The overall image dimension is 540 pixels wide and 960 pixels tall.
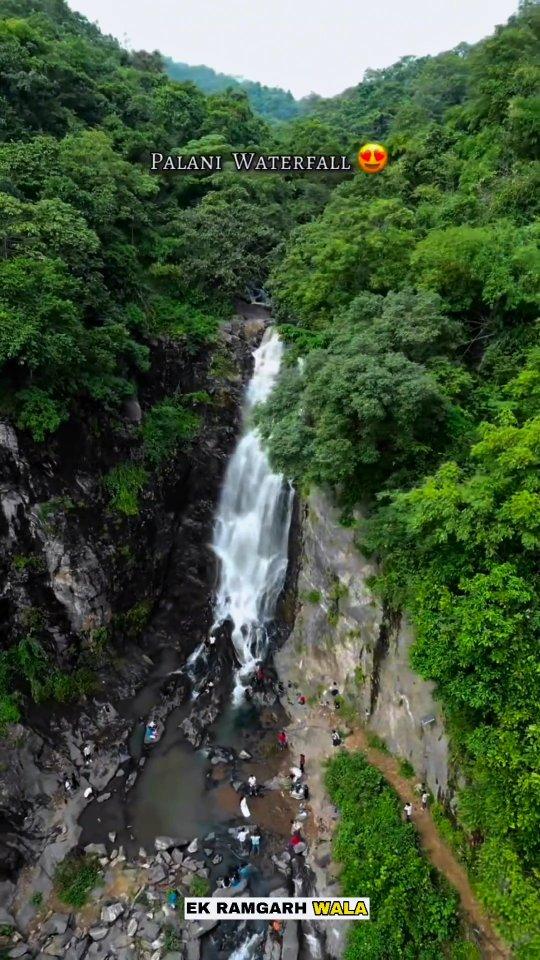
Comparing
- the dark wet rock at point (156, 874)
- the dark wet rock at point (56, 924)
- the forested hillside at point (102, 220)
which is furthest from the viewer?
the forested hillside at point (102, 220)

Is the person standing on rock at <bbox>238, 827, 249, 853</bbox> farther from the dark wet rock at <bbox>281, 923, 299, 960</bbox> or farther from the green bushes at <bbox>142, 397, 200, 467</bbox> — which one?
the green bushes at <bbox>142, 397, 200, 467</bbox>

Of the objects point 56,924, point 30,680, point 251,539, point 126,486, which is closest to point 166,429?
point 126,486

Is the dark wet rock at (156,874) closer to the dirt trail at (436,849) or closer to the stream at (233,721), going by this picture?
the stream at (233,721)

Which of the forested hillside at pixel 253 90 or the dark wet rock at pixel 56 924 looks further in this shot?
the forested hillside at pixel 253 90

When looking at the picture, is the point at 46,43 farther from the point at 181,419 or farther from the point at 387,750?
the point at 387,750

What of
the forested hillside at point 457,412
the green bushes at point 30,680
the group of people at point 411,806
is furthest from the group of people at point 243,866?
the green bushes at point 30,680

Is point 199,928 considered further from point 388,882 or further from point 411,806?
point 411,806

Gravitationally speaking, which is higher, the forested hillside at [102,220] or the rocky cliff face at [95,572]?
the forested hillside at [102,220]

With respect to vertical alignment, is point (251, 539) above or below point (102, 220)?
below
